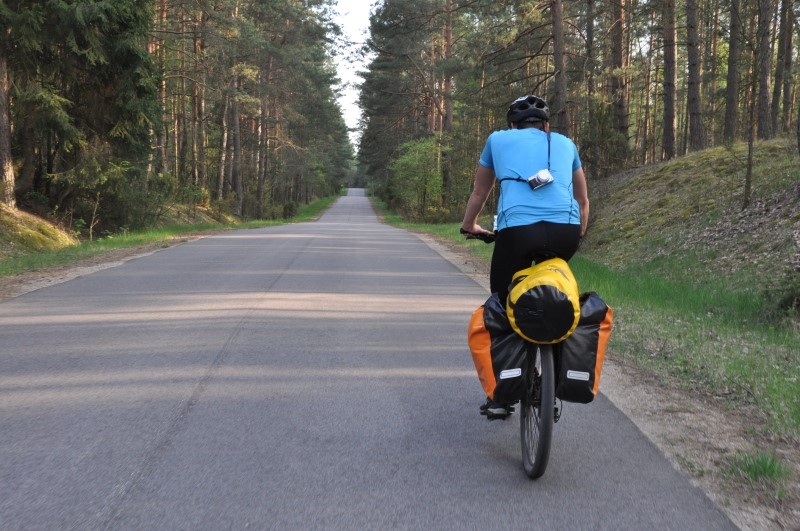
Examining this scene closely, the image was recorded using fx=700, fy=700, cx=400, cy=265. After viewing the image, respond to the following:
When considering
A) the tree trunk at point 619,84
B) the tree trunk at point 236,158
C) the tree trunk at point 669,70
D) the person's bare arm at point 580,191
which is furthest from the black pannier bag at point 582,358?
the tree trunk at point 236,158

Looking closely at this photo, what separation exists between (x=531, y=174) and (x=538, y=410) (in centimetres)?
130

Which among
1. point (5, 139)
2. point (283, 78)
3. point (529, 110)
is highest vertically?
point (283, 78)

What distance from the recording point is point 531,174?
3.91 meters

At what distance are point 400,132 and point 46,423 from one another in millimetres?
51436

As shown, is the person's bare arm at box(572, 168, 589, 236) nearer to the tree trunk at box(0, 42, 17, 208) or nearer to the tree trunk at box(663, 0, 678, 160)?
the tree trunk at box(0, 42, 17, 208)

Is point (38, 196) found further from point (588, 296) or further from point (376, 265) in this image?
point (588, 296)

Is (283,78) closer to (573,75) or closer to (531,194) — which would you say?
(573,75)

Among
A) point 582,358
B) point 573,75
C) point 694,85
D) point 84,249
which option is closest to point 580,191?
point 582,358

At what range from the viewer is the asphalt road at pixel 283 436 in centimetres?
335

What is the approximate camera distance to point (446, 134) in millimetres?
39562

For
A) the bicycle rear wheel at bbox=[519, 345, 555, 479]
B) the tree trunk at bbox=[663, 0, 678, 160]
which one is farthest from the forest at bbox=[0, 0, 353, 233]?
the bicycle rear wheel at bbox=[519, 345, 555, 479]

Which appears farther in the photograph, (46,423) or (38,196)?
(38,196)

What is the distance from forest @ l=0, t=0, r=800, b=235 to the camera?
18.0 meters

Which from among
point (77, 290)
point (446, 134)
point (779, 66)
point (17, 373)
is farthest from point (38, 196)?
point (779, 66)
